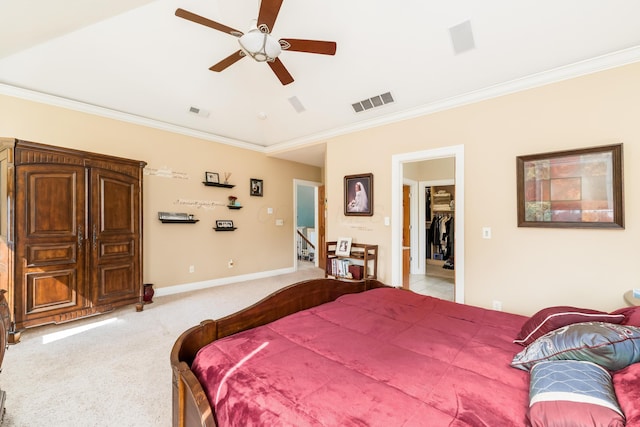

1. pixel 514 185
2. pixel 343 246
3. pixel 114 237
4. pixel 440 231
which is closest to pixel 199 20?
pixel 114 237

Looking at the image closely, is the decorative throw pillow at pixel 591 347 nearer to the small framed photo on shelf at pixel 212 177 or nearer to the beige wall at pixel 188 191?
the beige wall at pixel 188 191

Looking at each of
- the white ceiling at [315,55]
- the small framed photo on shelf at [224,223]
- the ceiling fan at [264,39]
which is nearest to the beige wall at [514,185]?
the white ceiling at [315,55]

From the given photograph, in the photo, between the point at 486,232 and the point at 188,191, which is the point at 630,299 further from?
the point at 188,191

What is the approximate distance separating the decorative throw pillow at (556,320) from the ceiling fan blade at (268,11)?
2.45m

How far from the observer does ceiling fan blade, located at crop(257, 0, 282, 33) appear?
1861mm

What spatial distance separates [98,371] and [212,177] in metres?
3.24

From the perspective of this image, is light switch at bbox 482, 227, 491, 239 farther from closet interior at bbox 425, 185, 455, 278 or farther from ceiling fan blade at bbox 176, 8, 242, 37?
ceiling fan blade at bbox 176, 8, 242, 37

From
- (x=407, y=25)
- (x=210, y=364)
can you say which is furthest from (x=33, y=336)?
(x=407, y=25)

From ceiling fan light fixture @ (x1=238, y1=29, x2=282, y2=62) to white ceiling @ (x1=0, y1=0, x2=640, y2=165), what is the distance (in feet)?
2.46

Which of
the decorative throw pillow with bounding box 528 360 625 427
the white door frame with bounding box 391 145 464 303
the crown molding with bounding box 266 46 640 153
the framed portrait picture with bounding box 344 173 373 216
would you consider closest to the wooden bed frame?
the decorative throw pillow with bounding box 528 360 625 427

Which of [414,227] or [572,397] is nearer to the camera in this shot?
[572,397]

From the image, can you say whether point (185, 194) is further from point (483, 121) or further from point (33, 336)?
point (483, 121)

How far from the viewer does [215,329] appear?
1.48 meters


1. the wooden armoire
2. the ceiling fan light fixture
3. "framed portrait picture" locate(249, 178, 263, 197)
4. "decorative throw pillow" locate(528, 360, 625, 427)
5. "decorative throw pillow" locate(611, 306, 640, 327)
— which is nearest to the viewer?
"decorative throw pillow" locate(528, 360, 625, 427)
